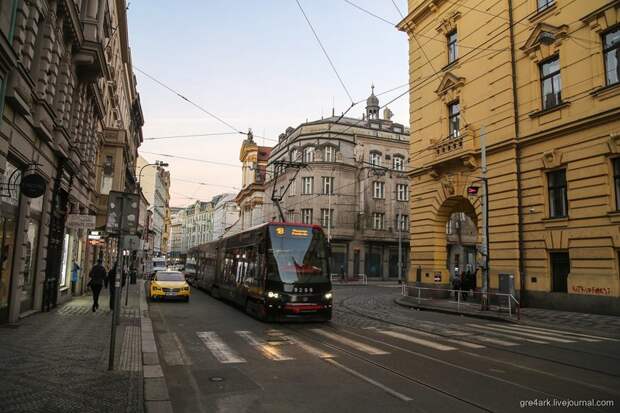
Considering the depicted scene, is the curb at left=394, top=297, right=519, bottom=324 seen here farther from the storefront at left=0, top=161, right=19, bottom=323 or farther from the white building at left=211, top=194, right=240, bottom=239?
the white building at left=211, top=194, right=240, bottom=239

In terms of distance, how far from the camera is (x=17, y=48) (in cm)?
1052

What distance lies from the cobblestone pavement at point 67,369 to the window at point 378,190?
4304cm

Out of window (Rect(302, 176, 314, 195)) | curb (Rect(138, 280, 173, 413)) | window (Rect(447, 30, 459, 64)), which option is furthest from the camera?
window (Rect(302, 176, 314, 195))

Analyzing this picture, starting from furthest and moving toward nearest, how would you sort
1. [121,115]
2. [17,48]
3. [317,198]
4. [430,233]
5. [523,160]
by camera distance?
[317,198], [121,115], [430,233], [523,160], [17,48]

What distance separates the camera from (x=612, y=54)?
58.1 feet

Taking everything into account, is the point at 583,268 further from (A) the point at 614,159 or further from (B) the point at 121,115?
(B) the point at 121,115

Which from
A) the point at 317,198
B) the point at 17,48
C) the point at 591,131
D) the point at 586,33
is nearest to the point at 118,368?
the point at 17,48

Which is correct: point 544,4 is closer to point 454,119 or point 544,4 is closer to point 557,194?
point 454,119

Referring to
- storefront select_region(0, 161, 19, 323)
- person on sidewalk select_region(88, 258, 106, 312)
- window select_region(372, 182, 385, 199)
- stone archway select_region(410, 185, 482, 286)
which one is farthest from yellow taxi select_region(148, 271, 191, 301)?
window select_region(372, 182, 385, 199)

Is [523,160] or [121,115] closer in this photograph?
[523,160]

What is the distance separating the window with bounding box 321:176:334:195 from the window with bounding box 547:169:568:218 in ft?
107

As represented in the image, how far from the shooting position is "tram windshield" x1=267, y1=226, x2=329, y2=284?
14.6 metres

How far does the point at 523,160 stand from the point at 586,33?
5772mm

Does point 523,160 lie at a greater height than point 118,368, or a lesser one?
greater
